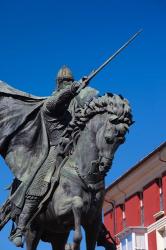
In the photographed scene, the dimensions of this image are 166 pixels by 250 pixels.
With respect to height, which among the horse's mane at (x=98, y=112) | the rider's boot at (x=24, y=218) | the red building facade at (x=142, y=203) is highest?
the red building facade at (x=142, y=203)

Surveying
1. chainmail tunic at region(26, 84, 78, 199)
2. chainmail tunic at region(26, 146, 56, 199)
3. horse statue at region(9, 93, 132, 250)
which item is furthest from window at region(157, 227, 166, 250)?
horse statue at region(9, 93, 132, 250)

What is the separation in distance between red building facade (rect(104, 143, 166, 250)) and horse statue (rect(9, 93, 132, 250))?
1447 inches

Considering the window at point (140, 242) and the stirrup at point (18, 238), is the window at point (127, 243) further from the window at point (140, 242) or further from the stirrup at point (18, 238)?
the stirrup at point (18, 238)

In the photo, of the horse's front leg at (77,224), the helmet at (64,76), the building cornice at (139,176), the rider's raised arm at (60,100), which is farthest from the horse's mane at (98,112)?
the building cornice at (139,176)

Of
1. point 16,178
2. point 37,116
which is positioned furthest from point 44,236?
point 37,116

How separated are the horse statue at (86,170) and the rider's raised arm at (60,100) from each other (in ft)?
1.01

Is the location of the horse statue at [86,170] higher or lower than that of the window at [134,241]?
lower

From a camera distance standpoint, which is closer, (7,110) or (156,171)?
(7,110)

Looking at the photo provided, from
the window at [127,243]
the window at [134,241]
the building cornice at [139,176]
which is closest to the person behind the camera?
the building cornice at [139,176]

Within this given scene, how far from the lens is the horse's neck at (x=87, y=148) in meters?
12.7

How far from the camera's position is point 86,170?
12.7 metres

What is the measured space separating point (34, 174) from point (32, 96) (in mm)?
1726

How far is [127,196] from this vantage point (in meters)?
58.3

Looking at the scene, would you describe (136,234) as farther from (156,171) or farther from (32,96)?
(32,96)
